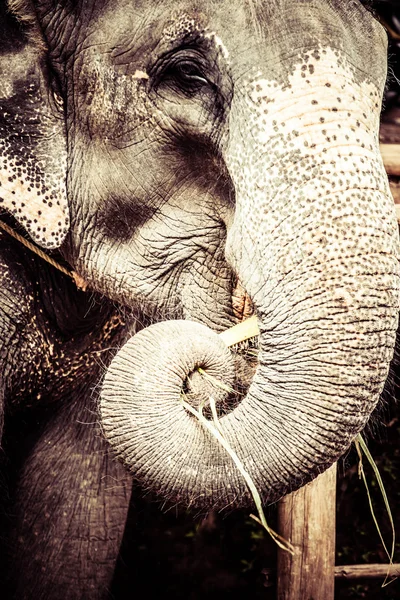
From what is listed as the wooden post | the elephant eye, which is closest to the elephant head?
the elephant eye

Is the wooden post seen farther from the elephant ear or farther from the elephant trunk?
the elephant ear

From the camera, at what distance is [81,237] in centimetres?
204

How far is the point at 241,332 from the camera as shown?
1783 millimetres

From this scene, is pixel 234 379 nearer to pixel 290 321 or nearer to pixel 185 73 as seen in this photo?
pixel 290 321

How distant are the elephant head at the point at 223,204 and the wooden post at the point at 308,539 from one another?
0.79 m

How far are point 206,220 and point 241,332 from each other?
278mm

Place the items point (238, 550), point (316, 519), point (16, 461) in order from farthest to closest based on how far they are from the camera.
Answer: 1. point (238, 550)
2. point (16, 461)
3. point (316, 519)

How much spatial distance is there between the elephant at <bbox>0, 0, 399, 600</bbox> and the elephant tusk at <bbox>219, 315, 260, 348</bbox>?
0.15 ft

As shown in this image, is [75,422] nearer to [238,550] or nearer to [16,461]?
[16,461]

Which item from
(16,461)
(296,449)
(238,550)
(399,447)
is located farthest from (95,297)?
(399,447)

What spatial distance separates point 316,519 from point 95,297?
0.92 metres

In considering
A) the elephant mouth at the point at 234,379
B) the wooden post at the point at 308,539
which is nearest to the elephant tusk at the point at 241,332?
the elephant mouth at the point at 234,379

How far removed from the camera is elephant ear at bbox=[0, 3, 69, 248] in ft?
6.19

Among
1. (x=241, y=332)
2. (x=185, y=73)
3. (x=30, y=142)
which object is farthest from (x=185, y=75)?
(x=241, y=332)
